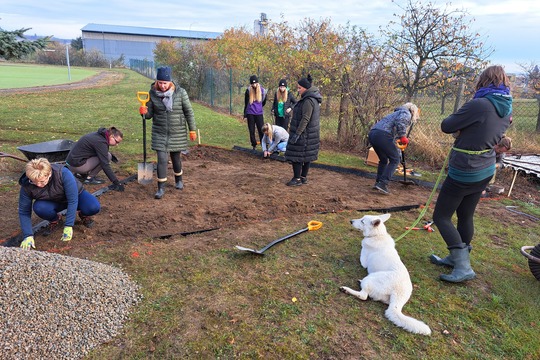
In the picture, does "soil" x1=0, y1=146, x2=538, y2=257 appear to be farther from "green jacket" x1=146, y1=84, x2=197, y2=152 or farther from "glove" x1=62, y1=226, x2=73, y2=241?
"green jacket" x1=146, y1=84, x2=197, y2=152

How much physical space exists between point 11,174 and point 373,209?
237 inches

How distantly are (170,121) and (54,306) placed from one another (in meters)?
3.13

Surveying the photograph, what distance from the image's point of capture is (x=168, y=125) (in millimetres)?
5156

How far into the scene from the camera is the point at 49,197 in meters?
3.79

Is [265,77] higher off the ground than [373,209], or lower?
higher

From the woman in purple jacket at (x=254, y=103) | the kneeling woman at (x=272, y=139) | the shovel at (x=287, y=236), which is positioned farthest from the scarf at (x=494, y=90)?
the woman in purple jacket at (x=254, y=103)

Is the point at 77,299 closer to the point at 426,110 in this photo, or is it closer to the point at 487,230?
the point at 487,230

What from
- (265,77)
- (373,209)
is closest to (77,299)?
(373,209)

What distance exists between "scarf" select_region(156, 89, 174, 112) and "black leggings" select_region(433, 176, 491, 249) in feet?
11.9

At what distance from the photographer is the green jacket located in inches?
201

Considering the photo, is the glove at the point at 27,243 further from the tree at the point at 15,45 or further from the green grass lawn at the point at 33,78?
the green grass lawn at the point at 33,78

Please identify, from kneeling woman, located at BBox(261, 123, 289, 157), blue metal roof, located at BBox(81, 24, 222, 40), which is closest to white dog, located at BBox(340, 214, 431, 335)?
kneeling woman, located at BBox(261, 123, 289, 157)

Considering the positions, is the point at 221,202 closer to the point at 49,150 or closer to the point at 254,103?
the point at 49,150

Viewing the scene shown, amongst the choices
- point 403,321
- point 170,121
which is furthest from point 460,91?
point 403,321
